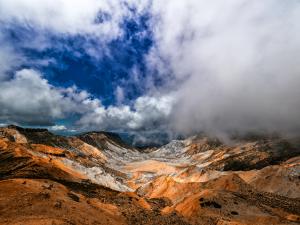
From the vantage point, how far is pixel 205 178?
82000 mm

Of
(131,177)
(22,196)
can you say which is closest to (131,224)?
(22,196)

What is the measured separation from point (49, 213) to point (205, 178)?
5811 centimetres

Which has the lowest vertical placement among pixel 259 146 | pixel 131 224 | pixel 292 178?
pixel 131 224

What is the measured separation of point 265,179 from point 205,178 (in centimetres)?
1811

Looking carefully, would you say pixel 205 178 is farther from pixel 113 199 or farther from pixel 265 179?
pixel 113 199

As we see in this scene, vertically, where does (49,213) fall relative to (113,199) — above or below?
below

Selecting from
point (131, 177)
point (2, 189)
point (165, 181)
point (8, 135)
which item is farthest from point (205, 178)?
point (8, 135)

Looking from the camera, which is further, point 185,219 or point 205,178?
point 205,178

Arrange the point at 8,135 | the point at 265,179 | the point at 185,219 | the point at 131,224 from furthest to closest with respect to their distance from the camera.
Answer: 1. the point at 8,135
2. the point at 265,179
3. the point at 185,219
4. the point at 131,224

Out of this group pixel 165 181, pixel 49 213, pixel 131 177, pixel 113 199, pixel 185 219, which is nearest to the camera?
pixel 49 213

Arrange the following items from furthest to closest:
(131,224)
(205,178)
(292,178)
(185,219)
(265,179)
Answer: (205,178) → (265,179) → (292,178) → (185,219) → (131,224)

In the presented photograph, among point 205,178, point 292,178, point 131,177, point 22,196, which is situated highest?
point 131,177

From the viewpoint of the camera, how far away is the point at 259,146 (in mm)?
119250

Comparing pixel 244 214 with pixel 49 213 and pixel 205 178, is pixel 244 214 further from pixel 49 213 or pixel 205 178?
pixel 205 178
